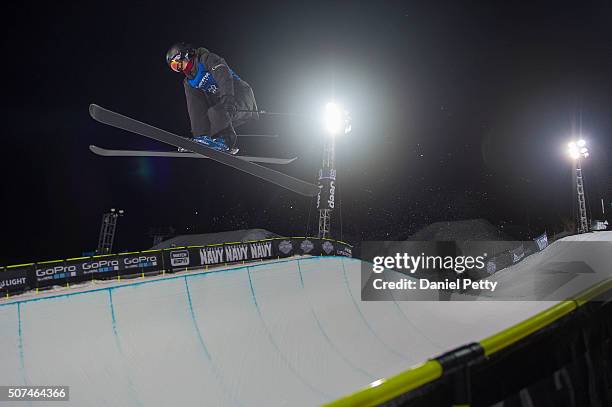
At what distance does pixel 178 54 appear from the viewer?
496cm

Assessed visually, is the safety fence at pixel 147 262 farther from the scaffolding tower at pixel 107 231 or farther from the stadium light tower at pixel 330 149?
the scaffolding tower at pixel 107 231

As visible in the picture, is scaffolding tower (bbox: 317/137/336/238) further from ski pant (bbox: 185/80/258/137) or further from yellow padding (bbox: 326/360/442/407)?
yellow padding (bbox: 326/360/442/407)

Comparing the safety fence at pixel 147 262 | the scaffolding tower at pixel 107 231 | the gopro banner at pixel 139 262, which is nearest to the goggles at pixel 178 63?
the safety fence at pixel 147 262

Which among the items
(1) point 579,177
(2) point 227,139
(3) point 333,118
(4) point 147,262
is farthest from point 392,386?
(1) point 579,177

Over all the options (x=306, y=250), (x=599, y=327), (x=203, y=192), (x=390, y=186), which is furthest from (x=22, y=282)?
(x=390, y=186)

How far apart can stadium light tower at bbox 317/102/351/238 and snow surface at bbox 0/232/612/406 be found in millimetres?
A: 3568

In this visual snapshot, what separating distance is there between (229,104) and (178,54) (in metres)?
0.89

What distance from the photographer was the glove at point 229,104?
5168 millimetres

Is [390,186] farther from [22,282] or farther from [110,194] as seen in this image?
[22,282]

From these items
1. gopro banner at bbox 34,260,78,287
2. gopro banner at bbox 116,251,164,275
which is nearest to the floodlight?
gopro banner at bbox 116,251,164,275

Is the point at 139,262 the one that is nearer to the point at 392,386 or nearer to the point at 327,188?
the point at 327,188

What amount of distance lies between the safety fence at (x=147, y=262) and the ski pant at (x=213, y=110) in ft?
27.0

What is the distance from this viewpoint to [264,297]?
28.2ft

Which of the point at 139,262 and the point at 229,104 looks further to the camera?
the point at 139,262
